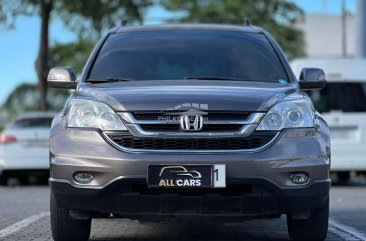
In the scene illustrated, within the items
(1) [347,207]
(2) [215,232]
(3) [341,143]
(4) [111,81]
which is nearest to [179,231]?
(2) [215,232]

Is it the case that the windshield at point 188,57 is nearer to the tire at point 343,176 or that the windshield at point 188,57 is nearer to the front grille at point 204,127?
the front grille at point 204,127

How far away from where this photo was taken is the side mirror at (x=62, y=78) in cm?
722

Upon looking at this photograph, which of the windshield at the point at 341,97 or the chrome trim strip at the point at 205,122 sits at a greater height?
the chrome trim strip at the point at 205,122

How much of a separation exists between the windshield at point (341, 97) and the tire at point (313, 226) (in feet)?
27.0

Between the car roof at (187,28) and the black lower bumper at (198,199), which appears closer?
the black lower bumper at (198,199)

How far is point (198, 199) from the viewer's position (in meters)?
6.01

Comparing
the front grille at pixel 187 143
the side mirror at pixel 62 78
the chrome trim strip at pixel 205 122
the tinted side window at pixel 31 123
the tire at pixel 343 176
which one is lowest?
the tire at pixel 343 176

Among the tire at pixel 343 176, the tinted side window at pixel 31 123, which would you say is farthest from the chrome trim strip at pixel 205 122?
the tire at pixel 343 176

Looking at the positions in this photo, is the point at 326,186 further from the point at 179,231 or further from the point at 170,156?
the point at 179,231

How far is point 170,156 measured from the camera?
→ 19.5 feet

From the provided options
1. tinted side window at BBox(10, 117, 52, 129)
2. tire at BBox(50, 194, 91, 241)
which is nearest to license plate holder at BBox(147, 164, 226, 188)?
tire at BBox(50, 194, 91, 241)

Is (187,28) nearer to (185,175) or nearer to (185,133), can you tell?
(185,133)

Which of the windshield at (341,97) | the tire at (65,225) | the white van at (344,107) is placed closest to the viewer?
the tire at (65,225)

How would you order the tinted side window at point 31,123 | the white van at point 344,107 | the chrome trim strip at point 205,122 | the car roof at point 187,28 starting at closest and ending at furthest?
the chrome trim strip at point 205,122
the car roof at point 187,28
the white van at point 344,107
the tinted side window at point 31,123
